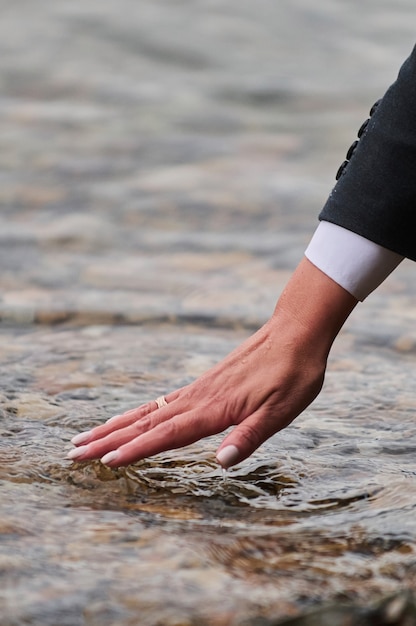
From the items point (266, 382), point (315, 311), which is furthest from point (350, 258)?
point (266, 382)

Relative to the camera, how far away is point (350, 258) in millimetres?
1882

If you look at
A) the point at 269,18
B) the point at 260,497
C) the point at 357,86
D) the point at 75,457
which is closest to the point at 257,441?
the point at 260,497

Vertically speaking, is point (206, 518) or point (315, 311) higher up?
point (315, 311)

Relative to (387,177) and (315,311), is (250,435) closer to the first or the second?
(315,311)

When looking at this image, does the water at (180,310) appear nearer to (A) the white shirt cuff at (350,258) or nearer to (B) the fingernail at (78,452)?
(B) the fingernail at (78,452)

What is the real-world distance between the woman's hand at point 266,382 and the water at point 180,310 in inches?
6.1

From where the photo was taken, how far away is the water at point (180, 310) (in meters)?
1.73

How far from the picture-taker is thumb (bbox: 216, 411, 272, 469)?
1.87 metres

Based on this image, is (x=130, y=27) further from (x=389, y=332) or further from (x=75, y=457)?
(x=75, y=457)

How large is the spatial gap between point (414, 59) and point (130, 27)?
21.1 ft

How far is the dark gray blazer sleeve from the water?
1.84 feet

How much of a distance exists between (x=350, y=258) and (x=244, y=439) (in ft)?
1.27

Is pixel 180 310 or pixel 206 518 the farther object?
pixel 180 310

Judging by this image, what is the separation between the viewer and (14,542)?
1.80 metres
